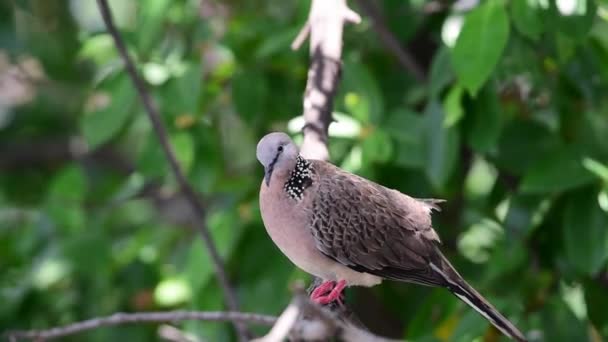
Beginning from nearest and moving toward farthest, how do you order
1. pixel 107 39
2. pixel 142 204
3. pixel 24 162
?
pixel 107 39
pixel 142 204
pixel 24 162

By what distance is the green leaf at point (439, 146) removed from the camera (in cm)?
395

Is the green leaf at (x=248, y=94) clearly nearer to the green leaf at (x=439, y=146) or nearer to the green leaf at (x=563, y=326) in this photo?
the green leaf at (x=439, y=146)

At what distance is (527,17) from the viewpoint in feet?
11.3

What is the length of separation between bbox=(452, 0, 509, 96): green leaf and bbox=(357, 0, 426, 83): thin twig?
2.82 feet

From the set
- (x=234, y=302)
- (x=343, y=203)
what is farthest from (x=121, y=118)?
(x=343, y=203)

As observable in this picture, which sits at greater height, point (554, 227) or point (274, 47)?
point (274, 47)

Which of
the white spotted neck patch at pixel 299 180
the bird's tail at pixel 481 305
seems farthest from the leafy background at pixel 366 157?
the white spotted neck patch at pixel 299 180

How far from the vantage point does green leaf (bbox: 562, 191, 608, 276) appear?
3.86 metres


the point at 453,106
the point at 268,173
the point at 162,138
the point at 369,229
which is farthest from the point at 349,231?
the point at 162,138

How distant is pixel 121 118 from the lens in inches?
169

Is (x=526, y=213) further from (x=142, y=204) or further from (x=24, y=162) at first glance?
(x=24, y=162)

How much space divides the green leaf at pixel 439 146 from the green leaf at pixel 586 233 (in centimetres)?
53

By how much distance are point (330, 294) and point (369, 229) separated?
269 millimetres

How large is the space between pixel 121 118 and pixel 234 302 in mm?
968
